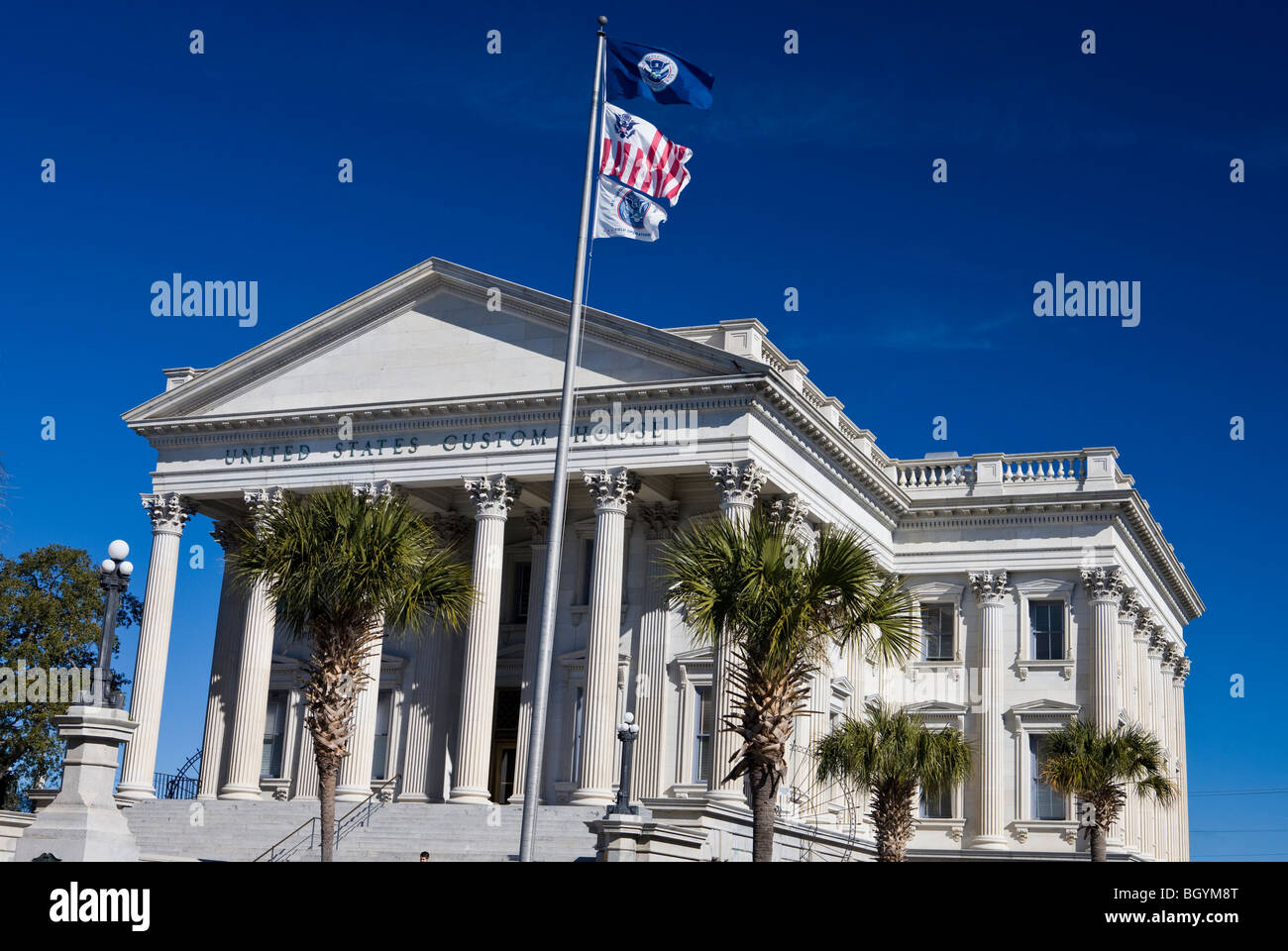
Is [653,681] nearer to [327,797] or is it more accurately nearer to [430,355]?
[430,355]

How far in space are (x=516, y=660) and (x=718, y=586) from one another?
18677 mm

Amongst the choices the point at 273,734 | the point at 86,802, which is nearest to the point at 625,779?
the point at 86,802

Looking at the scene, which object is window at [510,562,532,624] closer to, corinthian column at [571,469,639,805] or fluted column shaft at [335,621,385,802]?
fluted column shaft at [335,621,385,802]

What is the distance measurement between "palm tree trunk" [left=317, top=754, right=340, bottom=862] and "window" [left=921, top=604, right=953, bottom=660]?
2353 cm

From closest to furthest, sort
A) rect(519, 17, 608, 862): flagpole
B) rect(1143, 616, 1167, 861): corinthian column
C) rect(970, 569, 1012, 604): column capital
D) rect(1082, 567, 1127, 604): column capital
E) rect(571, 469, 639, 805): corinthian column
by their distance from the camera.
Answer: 1. rect(519, 17, 608, 862): flagpole
2. rect(571, 469, 639, 805): corinthian column
3. rect(1082, 567, 1127, 604): column capital
4. rect(970, 569, 1012, 604): column capital
5. rect(1143, 616, 1167, 861): corinthian column

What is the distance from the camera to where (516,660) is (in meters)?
43.0

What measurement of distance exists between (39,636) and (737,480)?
3157cm

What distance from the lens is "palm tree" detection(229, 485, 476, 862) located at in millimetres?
28125

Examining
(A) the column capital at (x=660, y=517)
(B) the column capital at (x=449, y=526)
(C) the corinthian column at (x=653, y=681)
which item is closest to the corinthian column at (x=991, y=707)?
(A) the column capital at (x=660, y=517)

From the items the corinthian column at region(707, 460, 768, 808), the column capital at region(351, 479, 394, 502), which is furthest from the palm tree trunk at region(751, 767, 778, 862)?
the column capital at region(351, 479, 394, 502)

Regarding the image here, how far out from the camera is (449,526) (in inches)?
1697

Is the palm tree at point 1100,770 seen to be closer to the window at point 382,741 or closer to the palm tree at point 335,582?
the palm tree at point 335,582
